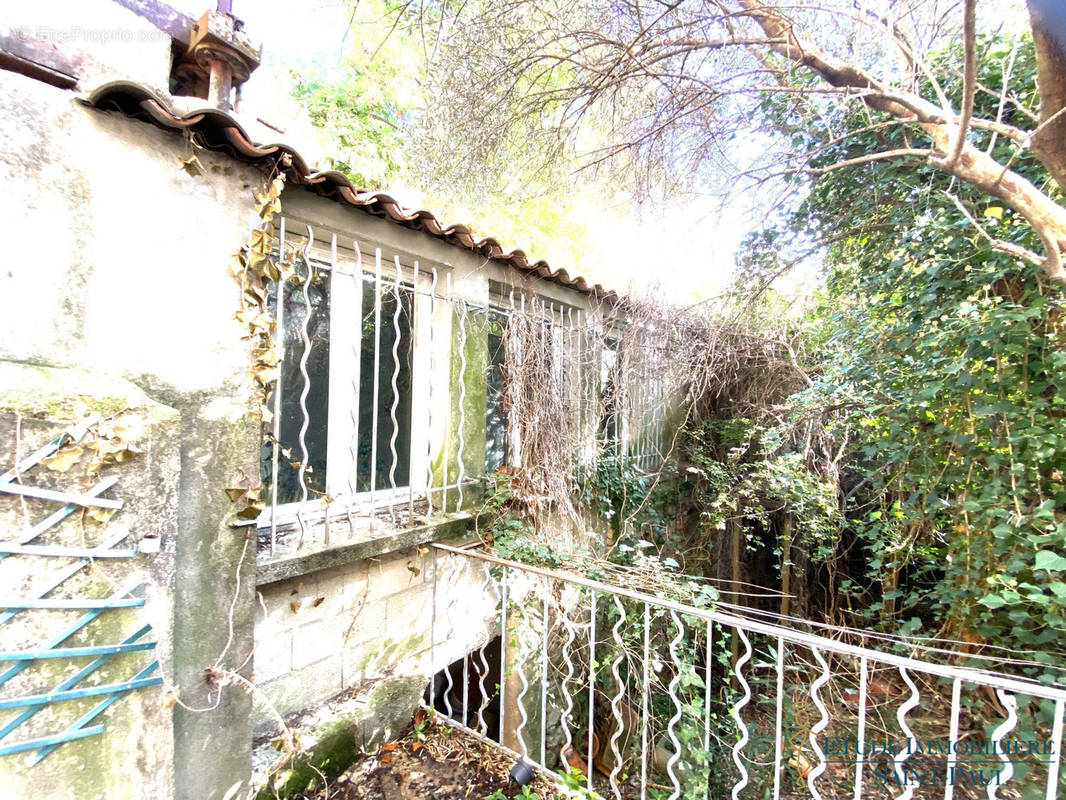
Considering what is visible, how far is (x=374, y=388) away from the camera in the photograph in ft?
9.73

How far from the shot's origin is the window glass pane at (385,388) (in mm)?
2949

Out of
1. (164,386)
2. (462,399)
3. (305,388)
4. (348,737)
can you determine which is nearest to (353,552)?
(305,388)

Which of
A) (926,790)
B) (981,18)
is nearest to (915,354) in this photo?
(981,18)

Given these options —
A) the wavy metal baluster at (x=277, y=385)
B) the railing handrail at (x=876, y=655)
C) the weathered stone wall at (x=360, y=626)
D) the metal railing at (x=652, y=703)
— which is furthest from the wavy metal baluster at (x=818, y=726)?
the wavy metal baluster at (x=277, y=385)

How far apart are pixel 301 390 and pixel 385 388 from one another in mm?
569

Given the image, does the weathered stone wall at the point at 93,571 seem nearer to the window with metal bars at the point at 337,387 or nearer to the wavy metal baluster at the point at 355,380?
the window with metal bars at the point at 337,387

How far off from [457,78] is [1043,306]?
3.82 m

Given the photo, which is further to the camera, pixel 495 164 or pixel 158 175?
pixel 495 164

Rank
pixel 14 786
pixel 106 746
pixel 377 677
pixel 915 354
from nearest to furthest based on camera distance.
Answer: pixel 14 786 < pixel 106 746 < pixel 377 677 < pixel 915 354

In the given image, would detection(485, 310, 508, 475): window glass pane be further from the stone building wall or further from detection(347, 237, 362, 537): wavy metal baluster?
the stone building wall

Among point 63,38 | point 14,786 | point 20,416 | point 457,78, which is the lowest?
point 14,786

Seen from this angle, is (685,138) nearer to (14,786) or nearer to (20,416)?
(20,416)

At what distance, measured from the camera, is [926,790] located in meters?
3.84

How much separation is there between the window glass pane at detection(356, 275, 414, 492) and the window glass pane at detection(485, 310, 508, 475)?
2.65ft
